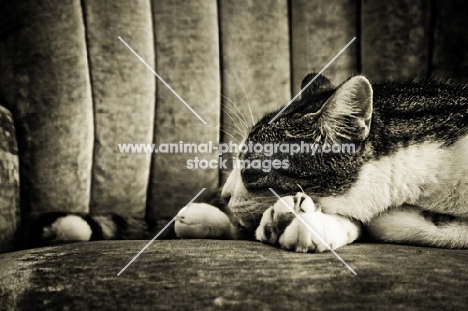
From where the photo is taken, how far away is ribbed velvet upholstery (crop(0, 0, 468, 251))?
1250 millimetres

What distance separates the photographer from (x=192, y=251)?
82cm

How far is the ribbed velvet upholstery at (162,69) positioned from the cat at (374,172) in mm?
313

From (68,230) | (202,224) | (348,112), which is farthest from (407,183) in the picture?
(68,230)

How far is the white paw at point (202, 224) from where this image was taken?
110 centimetres

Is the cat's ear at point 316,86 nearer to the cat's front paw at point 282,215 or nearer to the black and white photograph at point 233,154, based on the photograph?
the black and white photograph at point 233,154

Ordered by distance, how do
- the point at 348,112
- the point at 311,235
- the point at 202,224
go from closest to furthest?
1. the point at 311,235
2. the point at 348,112
3. the point at 202,224

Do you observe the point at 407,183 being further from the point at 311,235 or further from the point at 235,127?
the point at 235,127

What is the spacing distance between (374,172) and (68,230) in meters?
0.69

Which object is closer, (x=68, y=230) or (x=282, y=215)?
(x=282, y=215)

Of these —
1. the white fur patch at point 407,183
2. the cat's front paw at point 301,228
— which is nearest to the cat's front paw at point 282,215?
the cat's front paw at point 301,228

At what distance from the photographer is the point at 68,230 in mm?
1007

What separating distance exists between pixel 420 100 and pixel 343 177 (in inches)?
11.6

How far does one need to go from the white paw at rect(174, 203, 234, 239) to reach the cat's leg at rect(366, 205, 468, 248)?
344mm

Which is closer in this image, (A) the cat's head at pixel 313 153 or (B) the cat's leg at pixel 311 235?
(B) the cat's leg at pixel 311 235
